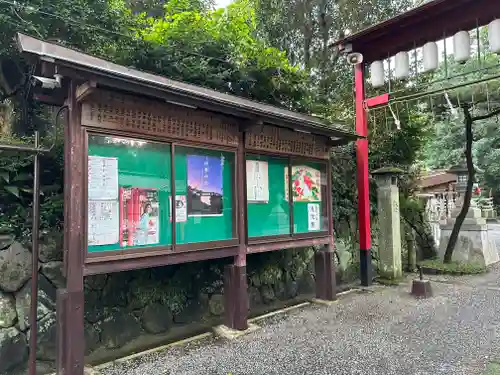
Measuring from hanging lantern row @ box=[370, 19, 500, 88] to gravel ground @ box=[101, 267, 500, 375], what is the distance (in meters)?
4.39

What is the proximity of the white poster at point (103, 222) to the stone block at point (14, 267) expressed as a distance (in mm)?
1148

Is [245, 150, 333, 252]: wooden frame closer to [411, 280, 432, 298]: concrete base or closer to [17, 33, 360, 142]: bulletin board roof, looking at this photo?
[17, 33, 360, 142]: bulletin board roof

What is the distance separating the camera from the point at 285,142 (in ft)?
19.6

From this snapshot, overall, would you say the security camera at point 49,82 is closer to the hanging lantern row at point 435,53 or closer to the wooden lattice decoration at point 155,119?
the wooden lattice decoration at point 155,119

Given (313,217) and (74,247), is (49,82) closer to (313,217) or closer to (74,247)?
(74,247)

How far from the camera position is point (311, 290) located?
725cm

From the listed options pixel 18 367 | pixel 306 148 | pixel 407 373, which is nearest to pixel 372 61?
pixel 306 148

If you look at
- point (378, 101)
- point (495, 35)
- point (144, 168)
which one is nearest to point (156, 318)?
point (144, 168)

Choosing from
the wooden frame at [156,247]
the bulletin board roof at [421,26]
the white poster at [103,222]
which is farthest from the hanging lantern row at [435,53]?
the white poster at [103,222]

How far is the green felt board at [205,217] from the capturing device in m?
4.56

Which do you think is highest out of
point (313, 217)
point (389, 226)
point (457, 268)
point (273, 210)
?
point (273, 210)

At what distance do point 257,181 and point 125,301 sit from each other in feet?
8.68

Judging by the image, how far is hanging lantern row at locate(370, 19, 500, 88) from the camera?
5.68m

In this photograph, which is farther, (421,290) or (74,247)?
(421,290)
